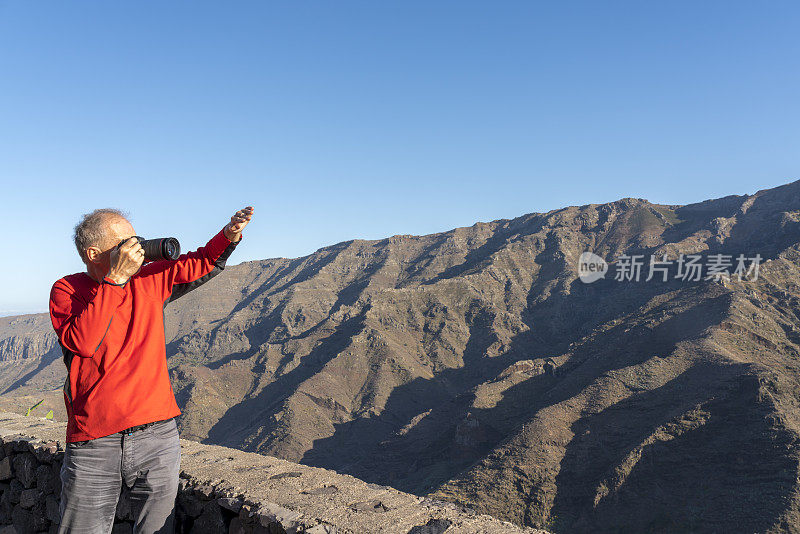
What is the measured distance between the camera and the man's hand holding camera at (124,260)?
1988 millimetres

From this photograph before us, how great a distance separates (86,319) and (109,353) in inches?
7.8

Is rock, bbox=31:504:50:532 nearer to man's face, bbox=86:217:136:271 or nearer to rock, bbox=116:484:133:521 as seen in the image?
rock, bbox=116:484:133:521

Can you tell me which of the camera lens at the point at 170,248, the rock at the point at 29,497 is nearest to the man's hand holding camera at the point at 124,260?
the camera lens at the point at 170,248

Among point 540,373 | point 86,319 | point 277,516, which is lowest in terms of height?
point 540,373

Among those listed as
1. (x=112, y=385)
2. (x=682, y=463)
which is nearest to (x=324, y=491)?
(x=112, y=385)

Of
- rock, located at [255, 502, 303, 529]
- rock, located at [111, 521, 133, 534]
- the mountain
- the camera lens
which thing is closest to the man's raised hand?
the camera lens

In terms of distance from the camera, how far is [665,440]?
68.5ft

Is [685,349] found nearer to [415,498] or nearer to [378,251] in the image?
[415,498]

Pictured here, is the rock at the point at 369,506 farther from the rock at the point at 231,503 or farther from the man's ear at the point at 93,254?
the man's ear at the point at 93,254

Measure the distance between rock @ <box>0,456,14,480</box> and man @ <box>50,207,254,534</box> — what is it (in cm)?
265

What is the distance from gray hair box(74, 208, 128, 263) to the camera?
215 cm

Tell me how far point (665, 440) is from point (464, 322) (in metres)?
31.8

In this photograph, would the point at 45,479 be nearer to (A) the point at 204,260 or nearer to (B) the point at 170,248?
(A) the point at 204,260

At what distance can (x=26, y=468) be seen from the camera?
384cm
